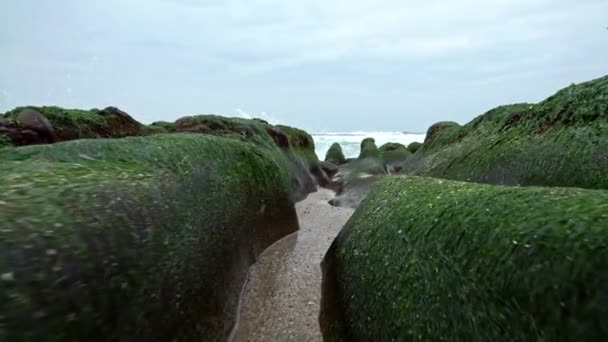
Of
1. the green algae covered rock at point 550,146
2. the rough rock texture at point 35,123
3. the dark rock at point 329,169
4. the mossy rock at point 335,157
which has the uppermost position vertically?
the rough rock texture at point 35,123

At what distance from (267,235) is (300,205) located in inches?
216

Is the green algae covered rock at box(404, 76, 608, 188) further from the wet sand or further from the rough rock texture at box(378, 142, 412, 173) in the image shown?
the rough rock texture at box(378, 142, 412, 173)

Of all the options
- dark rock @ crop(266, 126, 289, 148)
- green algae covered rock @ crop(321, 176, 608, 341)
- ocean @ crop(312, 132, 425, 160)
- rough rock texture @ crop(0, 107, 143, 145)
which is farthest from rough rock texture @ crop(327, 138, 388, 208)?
ocean @ crop(312, 132, 425, 160)

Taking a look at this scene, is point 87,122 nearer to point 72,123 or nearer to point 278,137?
point 72,123

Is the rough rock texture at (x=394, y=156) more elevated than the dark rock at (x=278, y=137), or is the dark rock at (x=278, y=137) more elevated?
the dark rock at (x=278, y=137)

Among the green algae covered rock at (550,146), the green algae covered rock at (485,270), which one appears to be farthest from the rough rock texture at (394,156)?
the green algae covered rock at (485,270)

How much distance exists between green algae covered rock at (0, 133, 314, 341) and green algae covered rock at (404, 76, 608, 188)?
427 centimetres

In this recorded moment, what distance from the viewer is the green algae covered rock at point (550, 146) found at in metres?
4.36

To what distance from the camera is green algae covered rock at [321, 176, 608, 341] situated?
158cm

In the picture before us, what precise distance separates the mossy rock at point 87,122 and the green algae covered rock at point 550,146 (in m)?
8.16

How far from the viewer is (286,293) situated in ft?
15.5

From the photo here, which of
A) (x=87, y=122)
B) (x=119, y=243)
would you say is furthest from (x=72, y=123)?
(x=119, y=243)

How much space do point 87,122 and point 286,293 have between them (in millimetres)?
6833

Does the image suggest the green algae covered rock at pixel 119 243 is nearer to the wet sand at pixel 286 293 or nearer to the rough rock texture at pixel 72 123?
the wet sand at pixel 286 293
